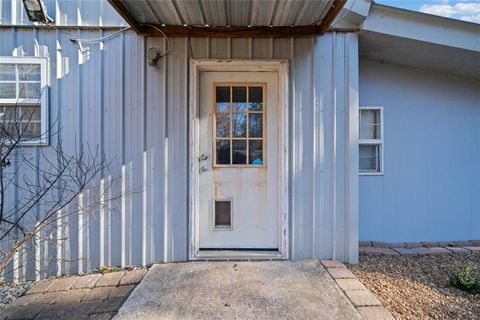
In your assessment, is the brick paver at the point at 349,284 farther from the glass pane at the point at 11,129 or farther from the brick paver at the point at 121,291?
the glass pane at the point at 11,129

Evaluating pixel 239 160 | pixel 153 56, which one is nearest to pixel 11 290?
pixel 239 160

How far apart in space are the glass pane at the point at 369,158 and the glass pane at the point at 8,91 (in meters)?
4.12

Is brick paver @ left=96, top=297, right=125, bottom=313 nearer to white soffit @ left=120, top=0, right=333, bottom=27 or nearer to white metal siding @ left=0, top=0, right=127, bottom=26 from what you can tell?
white soffit @ left=120, top=0, right=333, bottom=27

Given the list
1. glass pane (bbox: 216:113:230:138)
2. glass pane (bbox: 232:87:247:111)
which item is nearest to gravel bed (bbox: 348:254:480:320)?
glass pane (bbox: 216:113:230:138)

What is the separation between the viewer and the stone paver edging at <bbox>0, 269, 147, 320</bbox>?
8.30 feet

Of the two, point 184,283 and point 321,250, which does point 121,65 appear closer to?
point 184,283

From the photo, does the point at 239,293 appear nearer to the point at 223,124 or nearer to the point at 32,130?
the point at 223,124

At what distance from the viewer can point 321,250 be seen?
3.35 metres

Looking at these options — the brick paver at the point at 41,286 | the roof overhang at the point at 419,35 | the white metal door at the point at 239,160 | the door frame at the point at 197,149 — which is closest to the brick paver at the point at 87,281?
the brick paver at the point at 41,286

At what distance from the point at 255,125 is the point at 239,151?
343 millimetres

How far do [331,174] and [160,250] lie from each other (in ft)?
6.53

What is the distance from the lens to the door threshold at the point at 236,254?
332 centimetres

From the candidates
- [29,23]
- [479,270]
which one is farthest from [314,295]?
[29,23]

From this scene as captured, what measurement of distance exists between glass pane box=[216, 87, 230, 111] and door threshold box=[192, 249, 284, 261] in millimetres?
1574
